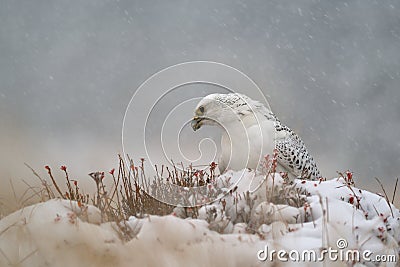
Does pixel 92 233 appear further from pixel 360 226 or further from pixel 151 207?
pixel 360 226

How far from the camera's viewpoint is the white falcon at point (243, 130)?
17.7ft

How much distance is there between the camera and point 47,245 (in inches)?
128

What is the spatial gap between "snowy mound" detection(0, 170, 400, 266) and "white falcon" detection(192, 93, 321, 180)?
45.2 inches

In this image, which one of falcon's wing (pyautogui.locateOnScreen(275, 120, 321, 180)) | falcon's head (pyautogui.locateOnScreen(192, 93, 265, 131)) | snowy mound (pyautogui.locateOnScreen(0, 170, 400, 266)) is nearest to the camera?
snowy mound (pyautogui.locateOnScreen(0, 170, 400, 266))

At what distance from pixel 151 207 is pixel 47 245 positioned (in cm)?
145

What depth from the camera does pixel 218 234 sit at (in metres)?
3.37

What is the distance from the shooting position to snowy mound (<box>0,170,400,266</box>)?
10.2 ft

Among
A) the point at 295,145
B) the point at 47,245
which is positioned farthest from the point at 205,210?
the point at 295,145

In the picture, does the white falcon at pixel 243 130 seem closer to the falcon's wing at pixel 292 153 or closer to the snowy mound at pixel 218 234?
the falcon's wing at pixel 292 153

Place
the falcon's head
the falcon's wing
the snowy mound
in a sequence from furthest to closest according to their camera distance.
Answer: the falcon's wing < the falcon's head < the snowy mound

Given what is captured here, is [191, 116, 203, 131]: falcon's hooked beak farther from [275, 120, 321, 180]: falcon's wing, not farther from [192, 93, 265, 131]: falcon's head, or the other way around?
[275, 120, 321, 180]: falcon's wing

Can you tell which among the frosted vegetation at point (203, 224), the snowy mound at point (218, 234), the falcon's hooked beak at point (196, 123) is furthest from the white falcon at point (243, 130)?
the snowy mound at point (218, 234)
